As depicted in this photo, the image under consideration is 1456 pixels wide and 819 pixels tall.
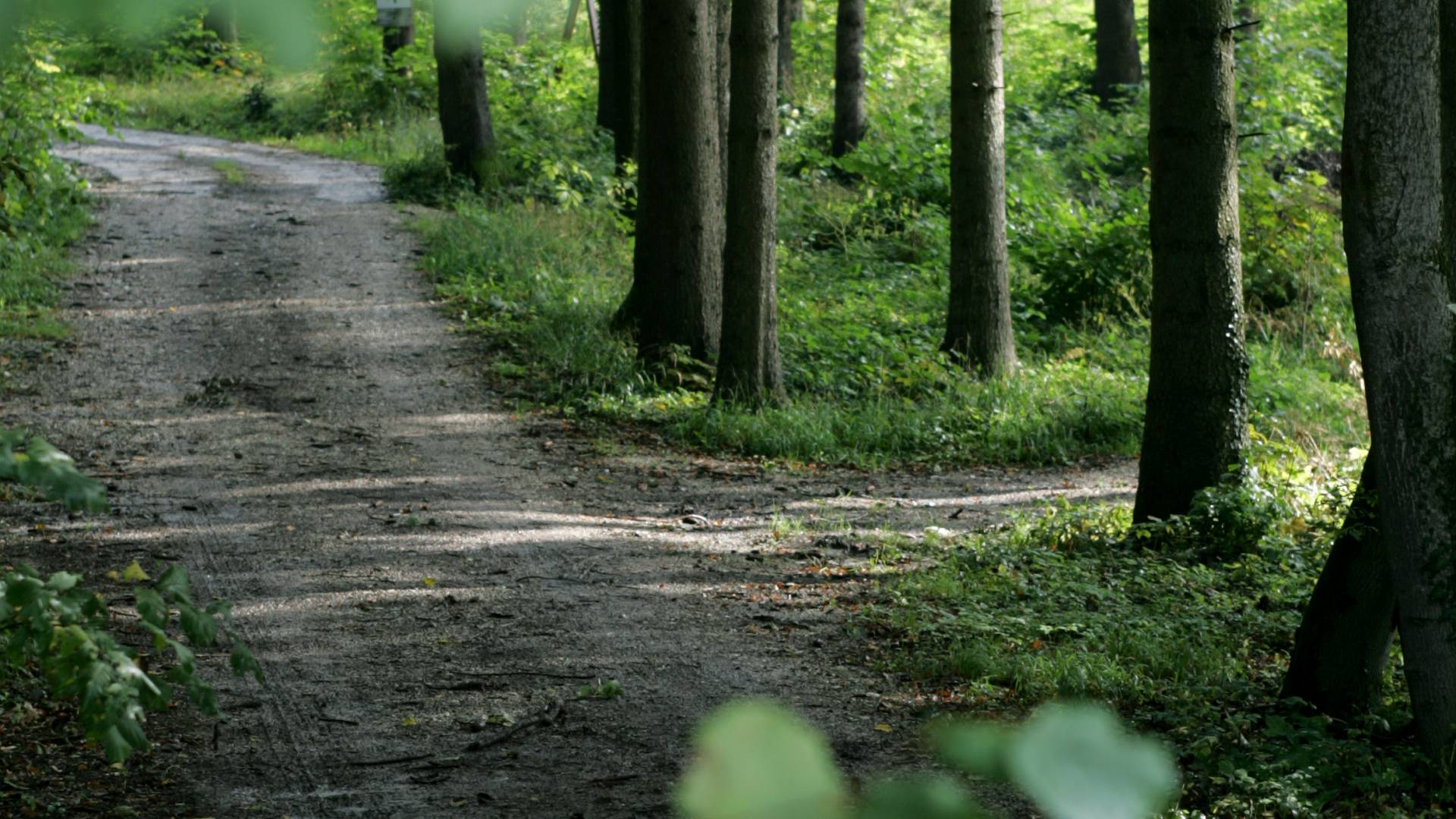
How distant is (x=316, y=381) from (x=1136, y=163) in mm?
14069

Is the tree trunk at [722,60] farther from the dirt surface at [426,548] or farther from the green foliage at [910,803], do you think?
the green foliage at [910,803]

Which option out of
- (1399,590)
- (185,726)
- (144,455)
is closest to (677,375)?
(144,455)

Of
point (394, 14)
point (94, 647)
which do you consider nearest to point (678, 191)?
point (94, 647)

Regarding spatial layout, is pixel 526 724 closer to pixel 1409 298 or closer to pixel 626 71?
pixel 1409 298

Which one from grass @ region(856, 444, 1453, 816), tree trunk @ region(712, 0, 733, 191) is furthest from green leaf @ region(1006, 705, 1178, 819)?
tree trunk @ region(712, 0, 733, 191)

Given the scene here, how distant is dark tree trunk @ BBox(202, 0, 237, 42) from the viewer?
157 centimetres

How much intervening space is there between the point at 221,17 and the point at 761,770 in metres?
1.39

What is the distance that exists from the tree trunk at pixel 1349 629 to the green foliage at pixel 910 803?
202 inches

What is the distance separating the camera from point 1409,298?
14.4 feet

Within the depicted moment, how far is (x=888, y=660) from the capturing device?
620 cm

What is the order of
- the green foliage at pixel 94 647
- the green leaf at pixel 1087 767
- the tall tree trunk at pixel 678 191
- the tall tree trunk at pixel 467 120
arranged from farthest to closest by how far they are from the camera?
the tall tree trunk at pixel 467 120 → the tall tree trunk at pixel 678 191 → the green foliage at pixel 94 647 → the green leaf at pixel 1087 767

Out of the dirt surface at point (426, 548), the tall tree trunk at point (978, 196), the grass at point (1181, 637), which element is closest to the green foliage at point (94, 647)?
the dirt surface at point (426, 548)

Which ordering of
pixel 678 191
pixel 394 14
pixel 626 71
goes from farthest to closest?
pixel 626 71 → pixel 678 191 → pixel 394 14

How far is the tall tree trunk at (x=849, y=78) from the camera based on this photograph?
21.4 metres
